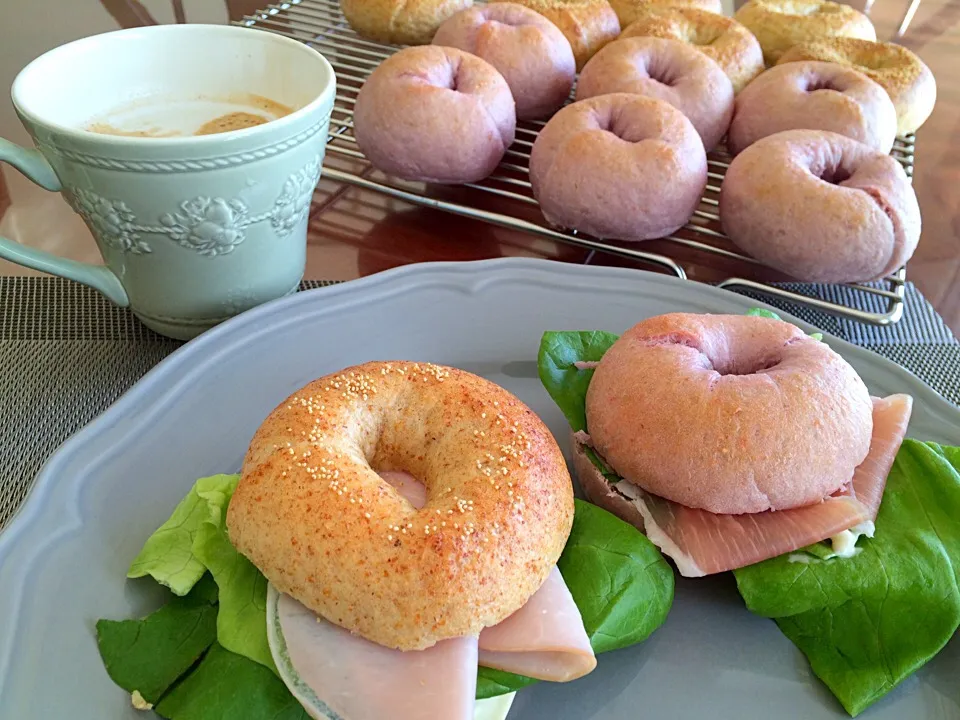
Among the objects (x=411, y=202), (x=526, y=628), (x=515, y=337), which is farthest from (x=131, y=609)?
(x=411, y=202)

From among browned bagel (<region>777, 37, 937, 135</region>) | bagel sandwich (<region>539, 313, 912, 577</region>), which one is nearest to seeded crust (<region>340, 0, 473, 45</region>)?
browned bagel (<region>777, 37, 937, 135</region>)

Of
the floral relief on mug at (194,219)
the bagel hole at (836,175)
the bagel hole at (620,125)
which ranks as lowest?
the bagel hole at (836,175)

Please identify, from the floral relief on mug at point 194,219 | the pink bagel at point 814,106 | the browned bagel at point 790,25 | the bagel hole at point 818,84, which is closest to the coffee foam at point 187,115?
the floral relief on mug at point 194,219

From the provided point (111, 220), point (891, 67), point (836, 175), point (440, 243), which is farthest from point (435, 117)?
point (891, 67)

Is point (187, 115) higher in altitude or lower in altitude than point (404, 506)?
higher

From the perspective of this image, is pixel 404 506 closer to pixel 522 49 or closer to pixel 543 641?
pixel 543 641

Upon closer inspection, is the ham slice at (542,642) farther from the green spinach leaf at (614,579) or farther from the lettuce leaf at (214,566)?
the lettuce leaf at (214,566)
